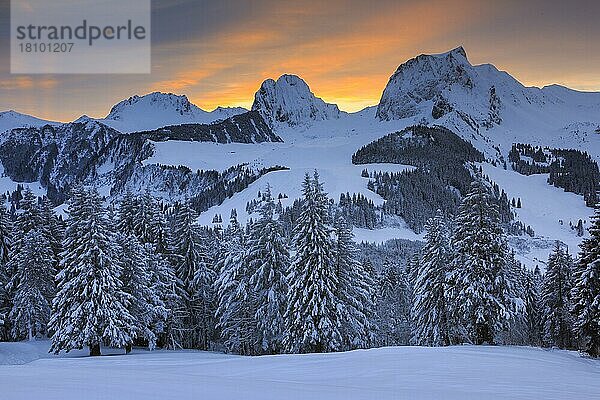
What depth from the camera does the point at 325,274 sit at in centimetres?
3078

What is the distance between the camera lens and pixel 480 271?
30359mm

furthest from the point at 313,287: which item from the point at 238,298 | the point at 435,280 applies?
the point at 435,280

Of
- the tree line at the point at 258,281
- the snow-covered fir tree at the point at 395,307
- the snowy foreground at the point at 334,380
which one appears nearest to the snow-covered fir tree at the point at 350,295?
the tree line at the point at 258,281

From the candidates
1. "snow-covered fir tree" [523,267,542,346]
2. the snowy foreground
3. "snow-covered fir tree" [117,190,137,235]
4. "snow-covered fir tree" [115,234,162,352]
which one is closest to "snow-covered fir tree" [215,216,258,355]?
"snow-covered fir tree" [115,234,162,352]

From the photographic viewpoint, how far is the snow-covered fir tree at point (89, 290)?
30219 mm

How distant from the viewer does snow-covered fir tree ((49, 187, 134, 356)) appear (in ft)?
99.1

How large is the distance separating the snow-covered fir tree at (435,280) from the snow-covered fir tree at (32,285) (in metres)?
27.4

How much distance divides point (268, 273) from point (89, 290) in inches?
426

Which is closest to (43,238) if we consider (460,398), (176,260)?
(176,260)

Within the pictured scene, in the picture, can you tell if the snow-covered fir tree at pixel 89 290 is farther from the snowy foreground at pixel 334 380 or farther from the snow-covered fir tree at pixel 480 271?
the snow-covered fir tree at pixel 480 271

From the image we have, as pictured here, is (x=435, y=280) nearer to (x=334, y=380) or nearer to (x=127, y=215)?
(x=334, y=380)

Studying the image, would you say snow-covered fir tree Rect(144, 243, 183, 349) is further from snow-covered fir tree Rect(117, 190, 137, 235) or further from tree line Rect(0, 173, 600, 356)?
snow-covered fir tree Rect(117, 190, 137, 235)

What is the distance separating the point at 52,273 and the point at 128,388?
3182cm

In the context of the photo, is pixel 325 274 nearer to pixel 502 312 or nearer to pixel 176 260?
pixel 502 312
